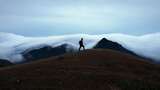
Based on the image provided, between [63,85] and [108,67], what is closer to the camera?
[63,85]

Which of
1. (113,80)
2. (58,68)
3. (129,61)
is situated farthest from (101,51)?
(113,80)

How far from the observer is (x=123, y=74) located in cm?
4584

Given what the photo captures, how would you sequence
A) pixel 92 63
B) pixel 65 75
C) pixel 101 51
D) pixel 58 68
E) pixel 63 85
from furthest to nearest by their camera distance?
pixel 101 51
pixel 92 63
pixel 58 68
pixel 65 75
pixel 63 85

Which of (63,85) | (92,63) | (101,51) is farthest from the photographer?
(101,51)

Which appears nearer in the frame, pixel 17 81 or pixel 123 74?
pixel 17 81

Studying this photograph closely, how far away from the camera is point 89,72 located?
44969mm

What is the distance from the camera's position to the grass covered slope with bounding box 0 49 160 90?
1583 inches

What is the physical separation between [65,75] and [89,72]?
267 cm

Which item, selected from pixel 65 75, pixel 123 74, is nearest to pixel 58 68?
pixel 65 75

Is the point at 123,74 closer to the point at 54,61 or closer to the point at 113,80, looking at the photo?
the point at 113,80

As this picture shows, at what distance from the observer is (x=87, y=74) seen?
43.7 m

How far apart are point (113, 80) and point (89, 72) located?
373 centimetres

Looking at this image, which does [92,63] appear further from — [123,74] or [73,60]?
[123,74]

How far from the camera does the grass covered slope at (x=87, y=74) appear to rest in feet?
132
